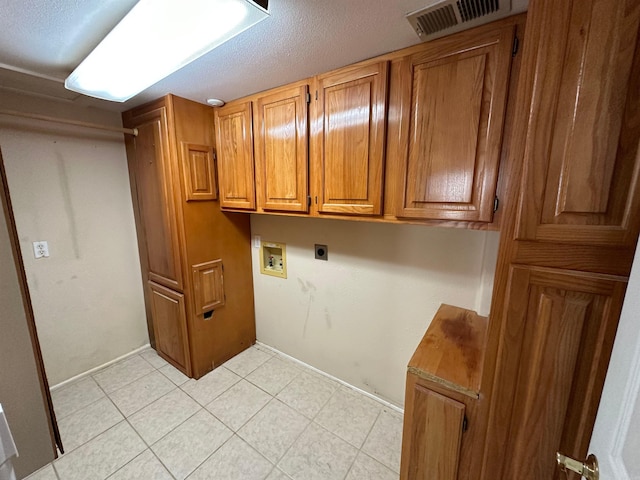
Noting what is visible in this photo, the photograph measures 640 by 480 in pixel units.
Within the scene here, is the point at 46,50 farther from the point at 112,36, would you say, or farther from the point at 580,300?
the point at 580,300

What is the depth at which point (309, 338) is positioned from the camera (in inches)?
87.3

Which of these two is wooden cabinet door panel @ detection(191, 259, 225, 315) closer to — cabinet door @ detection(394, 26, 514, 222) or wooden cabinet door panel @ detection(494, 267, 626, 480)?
cabinet door @ detection(394, 26, 514, 222)

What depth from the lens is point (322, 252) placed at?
200cm

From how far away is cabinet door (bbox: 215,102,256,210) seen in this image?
5.86 feet

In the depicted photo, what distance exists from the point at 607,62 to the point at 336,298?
1756 mm

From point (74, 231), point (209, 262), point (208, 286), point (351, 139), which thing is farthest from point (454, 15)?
point (74, 231)

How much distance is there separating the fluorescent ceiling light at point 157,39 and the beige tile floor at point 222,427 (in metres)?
2.11

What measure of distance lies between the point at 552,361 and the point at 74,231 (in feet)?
9.76

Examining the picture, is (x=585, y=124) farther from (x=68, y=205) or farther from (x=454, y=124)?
(x=68, y=205)

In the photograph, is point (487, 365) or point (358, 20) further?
point (358, 20)

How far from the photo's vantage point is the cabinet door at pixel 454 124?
38.1 inches

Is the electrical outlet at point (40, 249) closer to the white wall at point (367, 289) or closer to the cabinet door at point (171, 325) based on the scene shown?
the cabinet door at point (171, 325)

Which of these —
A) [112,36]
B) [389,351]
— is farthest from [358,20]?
[389,351]

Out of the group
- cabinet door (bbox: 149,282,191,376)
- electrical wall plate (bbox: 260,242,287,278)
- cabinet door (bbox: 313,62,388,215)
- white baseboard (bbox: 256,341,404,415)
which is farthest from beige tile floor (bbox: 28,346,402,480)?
cabinet door (bbox: 313,62,388,215)
